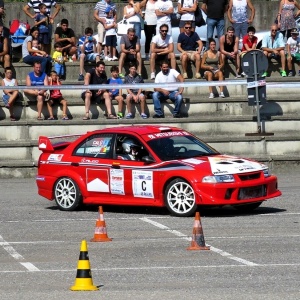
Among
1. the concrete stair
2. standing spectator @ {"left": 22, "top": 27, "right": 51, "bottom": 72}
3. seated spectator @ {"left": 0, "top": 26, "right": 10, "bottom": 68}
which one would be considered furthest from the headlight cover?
seated spectator @ {"left": 0, "top": 26, "right": 10, "bottom": 68}

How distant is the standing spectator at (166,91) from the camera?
2414cm

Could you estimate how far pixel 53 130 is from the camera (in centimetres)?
2442

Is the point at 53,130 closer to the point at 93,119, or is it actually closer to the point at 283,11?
the point at 93,119

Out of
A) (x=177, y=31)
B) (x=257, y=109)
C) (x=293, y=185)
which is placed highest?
(x=177, y=31)

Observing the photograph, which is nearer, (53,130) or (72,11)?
(53,130)

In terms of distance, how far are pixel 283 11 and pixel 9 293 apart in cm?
1727

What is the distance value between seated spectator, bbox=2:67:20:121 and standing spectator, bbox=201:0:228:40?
5.17 meters

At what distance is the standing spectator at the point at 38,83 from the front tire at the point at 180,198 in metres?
8.67

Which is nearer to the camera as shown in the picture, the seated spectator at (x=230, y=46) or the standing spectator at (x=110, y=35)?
the seated spectator at (x=230, y=46)

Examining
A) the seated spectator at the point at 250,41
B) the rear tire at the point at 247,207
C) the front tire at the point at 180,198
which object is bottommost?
the rear tire at the point at 247,207

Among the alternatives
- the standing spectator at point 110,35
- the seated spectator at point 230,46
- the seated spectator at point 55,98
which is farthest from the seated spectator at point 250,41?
the seated spectator at point 55,98

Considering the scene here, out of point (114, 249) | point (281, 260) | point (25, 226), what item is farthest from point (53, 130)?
point (281, 260)

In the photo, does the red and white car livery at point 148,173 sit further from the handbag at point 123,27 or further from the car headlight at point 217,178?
the handbag at point 123,27

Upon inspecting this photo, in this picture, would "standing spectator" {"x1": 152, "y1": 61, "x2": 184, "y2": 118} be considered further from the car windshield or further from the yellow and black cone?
the yellow and black cone
